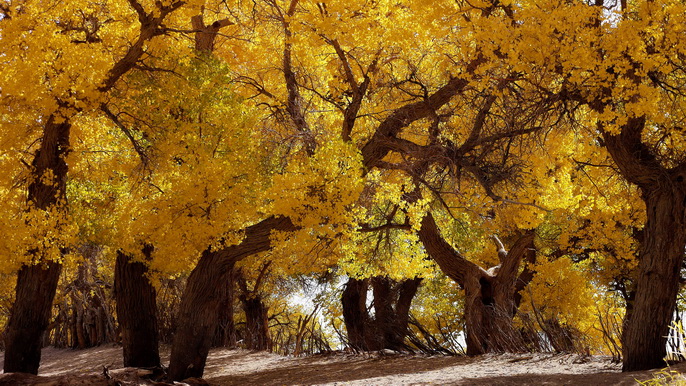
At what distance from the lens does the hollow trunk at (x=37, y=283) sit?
9.44 meters

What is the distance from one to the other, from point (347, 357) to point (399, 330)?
1106mm

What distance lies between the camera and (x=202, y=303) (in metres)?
9.95

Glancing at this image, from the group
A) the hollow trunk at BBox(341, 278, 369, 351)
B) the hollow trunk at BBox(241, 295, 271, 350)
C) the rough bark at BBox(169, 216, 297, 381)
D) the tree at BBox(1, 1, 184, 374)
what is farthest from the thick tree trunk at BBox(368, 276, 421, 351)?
the tree at BBox(1, 1, 184, 374)

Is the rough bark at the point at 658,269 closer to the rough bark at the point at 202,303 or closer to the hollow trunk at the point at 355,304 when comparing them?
the rough bark at the point at 202,303

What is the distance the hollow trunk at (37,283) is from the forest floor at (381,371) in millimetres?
589

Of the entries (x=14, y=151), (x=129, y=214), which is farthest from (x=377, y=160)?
(x=14, y=151)

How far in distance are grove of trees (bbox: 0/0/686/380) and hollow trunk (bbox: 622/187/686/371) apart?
0.02m

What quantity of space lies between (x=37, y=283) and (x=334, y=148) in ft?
16.4

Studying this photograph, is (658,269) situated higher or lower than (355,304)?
lower

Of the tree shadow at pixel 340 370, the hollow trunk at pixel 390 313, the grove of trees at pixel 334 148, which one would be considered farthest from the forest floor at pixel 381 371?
the hollow trunk at pixel 390 313

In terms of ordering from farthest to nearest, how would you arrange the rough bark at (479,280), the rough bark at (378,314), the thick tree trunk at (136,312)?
the rough bark at (378,314)
the thick tree trunk at (136,312)
the rough bark at (479,280)

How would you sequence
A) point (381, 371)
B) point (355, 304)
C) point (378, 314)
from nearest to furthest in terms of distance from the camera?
point (381, 371)
point (378, 314)
point (355, 304)

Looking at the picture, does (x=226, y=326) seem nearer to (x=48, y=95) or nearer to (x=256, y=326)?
(x=256, y=326)

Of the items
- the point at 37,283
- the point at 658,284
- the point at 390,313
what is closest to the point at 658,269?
the point at 658,284
